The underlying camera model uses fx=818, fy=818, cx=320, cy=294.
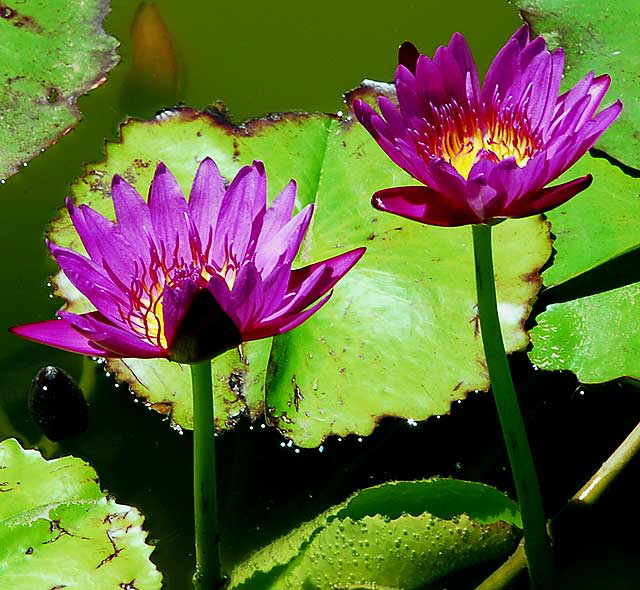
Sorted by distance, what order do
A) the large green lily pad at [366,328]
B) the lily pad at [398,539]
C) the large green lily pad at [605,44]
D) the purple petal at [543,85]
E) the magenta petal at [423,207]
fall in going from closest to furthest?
the magenta petal at [423,207]
the purple petal at [543,85]
the lily pad at [398,539]
the large green lily pad at [366,328]
the large green lily pad at [605,44]

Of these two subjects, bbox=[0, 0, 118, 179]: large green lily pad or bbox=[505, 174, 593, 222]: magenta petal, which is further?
bbox=[0, 0, 118, 179]: large green lily pad

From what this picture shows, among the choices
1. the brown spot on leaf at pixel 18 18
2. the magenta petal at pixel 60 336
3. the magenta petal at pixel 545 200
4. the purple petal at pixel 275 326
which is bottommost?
the purple petal at pixel 275 326

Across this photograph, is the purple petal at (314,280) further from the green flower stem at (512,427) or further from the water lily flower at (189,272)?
the green flower stem at (512,427)

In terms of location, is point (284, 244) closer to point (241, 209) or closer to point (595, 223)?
point (241, 209)

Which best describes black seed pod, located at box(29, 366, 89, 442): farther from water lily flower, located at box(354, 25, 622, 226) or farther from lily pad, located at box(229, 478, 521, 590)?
water lily flower, located at box(354, 25, 622, 226)

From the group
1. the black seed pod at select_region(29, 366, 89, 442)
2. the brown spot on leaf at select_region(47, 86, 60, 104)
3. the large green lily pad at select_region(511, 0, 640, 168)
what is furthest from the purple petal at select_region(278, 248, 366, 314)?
the brown spot on leaf at select_region(47, 86, 60, 104)

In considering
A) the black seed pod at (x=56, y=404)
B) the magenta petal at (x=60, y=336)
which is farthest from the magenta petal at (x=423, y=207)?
the black seed pod at (x=56, y=404)

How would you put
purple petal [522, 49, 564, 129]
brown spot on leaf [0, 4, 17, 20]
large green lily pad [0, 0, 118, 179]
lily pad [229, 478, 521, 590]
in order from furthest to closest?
brown spot on leaf [0, 4, 17, 20] → large green lily pad [0, 0, 118, 179] → lily pad [229, 478, 521, 590] → purple petal [522, 49, 564, 129]
